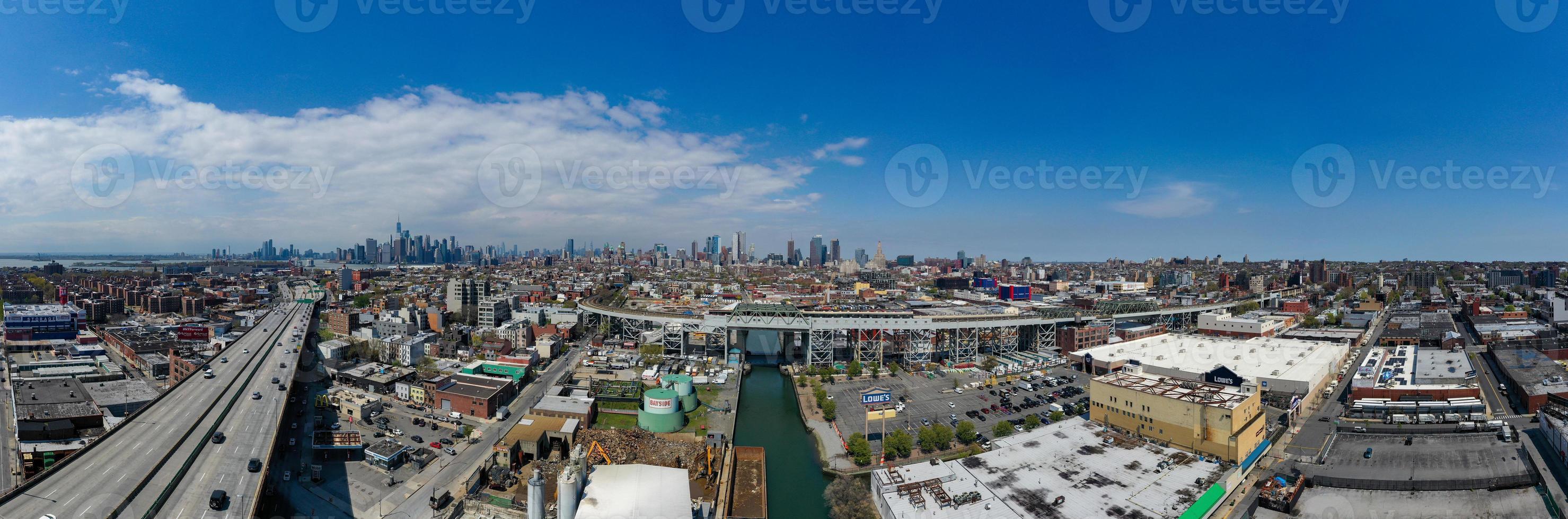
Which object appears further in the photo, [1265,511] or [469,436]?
[469,436]

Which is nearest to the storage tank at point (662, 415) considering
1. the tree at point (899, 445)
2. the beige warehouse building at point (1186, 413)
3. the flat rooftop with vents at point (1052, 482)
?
the tree at point (899, 445)

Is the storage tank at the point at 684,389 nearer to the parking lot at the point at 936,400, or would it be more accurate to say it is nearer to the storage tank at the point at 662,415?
the storage tank at the point at 662,415

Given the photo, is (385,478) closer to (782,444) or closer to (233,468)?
(233,468)

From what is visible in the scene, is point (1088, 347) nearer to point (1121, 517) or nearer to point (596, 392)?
point (1121, 517)

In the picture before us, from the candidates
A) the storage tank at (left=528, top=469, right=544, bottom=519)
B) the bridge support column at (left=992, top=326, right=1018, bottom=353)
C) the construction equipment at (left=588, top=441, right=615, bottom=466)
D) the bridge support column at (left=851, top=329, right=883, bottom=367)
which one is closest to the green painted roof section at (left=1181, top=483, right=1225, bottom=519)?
the storage tank at (left=528, top=469, right=544, bottom=519)

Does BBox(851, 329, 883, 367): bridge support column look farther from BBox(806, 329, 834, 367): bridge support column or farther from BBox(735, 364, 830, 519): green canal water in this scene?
BBox(735, 364, 830, 519): green canal water

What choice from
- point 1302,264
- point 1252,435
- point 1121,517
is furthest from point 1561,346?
point 1302,264

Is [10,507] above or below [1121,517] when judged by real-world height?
above

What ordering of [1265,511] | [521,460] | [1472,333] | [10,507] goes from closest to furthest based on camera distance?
1. [10,507]
2. [1265,511]
3. [521,460]
4. [1472,333]
